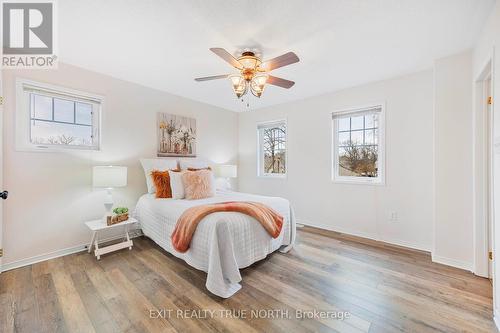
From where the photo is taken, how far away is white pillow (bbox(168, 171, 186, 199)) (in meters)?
2.89

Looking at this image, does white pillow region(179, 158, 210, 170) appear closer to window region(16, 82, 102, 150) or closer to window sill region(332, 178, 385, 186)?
window region(16, 82, 102, 150)

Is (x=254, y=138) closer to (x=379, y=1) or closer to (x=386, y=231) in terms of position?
(x=386, y=231)

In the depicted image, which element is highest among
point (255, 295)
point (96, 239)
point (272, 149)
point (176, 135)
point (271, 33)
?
point (271, 33)

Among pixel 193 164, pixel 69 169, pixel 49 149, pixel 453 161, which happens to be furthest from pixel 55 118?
pixel 453 161

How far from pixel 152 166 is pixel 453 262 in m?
4.05

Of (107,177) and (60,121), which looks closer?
(107,177)

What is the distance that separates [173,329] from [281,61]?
7.62 ft

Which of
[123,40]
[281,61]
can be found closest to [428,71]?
[281,61]

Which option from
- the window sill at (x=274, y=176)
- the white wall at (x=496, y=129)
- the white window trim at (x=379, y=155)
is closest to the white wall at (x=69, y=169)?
the window sill at (x=274, y=176)

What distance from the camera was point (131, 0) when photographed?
1592 millimetres

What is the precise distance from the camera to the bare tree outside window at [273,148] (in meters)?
4.40

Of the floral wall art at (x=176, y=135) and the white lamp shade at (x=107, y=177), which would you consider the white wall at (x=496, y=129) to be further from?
the floral wall art at (x=176, y=135)

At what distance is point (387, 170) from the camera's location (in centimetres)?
305

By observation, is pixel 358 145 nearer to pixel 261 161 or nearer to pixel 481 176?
pixel 481 176
